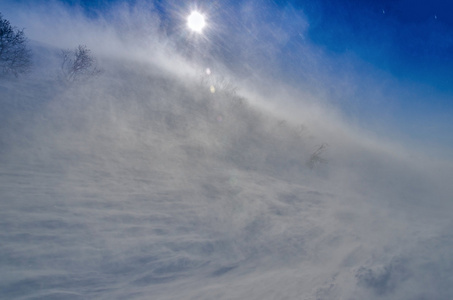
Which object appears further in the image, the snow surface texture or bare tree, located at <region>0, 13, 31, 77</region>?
bare tree, located at <region>0, 13, 31, 77</region>

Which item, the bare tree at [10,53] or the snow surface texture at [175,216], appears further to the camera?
the bare tree at [10,53]

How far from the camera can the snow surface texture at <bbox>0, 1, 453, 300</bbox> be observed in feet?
9.33

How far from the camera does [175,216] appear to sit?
438 cm

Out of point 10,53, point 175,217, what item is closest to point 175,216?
point 175,217

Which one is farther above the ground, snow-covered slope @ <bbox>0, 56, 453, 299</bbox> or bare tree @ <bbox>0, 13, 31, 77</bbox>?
bare tree @ <bbox>0, 13, 31, 77</bbox>

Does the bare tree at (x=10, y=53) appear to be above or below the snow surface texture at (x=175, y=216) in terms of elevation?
above

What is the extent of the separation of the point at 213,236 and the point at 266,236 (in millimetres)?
1052

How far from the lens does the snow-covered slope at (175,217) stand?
9.32 feet

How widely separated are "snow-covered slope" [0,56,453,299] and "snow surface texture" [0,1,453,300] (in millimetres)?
23

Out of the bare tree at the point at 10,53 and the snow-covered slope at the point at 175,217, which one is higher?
the bare tree at the point at 10,53

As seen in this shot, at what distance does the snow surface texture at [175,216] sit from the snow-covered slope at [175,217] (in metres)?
0.02

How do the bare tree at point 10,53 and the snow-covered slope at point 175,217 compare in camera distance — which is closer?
the snow-covered slope at point 175,217

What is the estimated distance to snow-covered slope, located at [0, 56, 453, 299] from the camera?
9.32 feet

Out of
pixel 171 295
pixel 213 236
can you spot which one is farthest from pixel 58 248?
pixel 213 236
